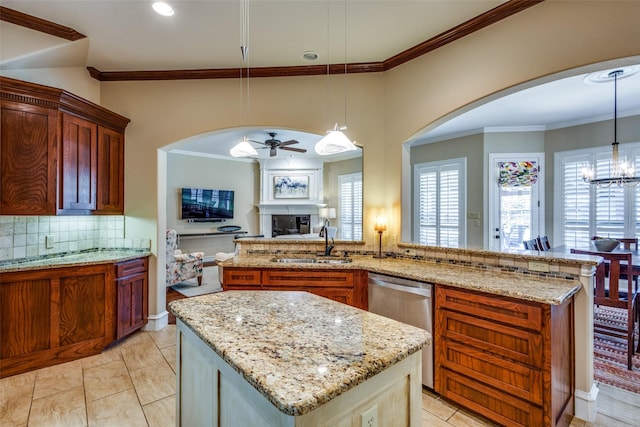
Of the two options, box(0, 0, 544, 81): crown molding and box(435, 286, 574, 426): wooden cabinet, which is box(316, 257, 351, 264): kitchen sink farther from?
box(0, 0, 544, 81): crown molding

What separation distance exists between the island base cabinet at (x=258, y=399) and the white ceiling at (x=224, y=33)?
2.46 meters

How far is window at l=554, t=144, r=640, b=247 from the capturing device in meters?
4.45

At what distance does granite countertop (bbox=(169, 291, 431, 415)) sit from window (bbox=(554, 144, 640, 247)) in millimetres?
5327

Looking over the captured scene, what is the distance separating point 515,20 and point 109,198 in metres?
4.23

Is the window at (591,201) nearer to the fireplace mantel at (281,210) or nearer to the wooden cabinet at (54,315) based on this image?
the fireplace mantel at (281,210)

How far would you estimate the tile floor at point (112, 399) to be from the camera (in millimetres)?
2020

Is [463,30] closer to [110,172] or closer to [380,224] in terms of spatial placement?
[380,224]

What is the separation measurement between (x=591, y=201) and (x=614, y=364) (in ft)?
10.3

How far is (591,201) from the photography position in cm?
480

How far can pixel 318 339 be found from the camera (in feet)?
3.55

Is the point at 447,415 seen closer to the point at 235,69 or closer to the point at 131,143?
the point at 235,69

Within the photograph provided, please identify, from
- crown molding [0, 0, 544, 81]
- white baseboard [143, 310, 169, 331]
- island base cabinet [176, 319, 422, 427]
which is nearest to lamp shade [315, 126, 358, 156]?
crown molding [0, 0, 544, 81]

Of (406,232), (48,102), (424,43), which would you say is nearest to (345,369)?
(406,232)

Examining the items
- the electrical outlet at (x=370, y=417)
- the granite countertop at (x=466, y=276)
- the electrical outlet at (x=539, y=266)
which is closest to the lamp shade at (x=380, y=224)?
the granite countertop at (x=466, y=276)
